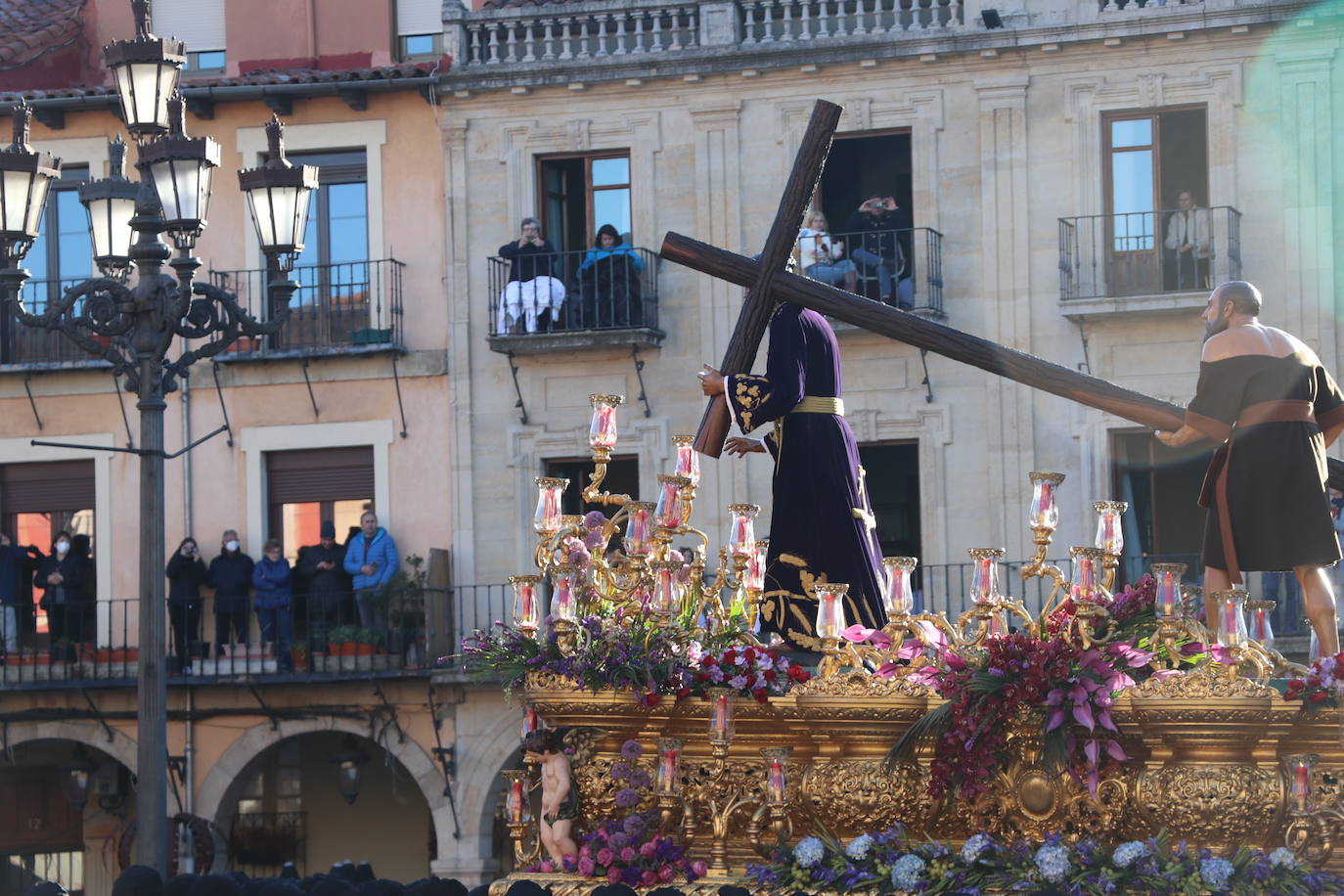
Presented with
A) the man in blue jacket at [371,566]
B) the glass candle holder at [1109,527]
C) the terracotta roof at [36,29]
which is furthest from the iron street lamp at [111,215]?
the terracotta roof at [36,29]

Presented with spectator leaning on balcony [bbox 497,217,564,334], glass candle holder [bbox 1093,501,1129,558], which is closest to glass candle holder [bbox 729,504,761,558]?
glass candle holder [bbox 1093,501,1129,558]

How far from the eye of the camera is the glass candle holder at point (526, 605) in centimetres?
863

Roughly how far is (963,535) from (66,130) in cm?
992

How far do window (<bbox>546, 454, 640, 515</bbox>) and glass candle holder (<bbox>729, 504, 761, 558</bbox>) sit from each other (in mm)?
12935

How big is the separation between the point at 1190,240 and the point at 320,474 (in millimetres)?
8788

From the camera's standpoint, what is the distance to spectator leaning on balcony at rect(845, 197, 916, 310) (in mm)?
21672

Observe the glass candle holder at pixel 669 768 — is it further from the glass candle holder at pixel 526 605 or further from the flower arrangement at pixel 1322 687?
the flower arrangement at pixel 1322 687

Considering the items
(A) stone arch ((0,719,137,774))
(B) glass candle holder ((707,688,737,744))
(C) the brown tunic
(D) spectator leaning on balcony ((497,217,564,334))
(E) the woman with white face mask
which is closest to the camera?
(B) glass candle holder ((707,688,737,744))

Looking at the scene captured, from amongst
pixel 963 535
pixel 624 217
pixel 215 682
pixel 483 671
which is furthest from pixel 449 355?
pixel 483 671

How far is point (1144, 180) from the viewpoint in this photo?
71.2ft

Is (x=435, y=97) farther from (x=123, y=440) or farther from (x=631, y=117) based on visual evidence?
(x=123, y=440)

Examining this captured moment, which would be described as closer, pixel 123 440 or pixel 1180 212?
pixel 1180 212

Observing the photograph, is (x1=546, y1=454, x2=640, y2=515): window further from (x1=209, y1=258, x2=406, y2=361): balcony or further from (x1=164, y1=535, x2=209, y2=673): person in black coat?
(x1=164, y1=535, x2=209, y2=673): person in black coat

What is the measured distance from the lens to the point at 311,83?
23172 millimetres
